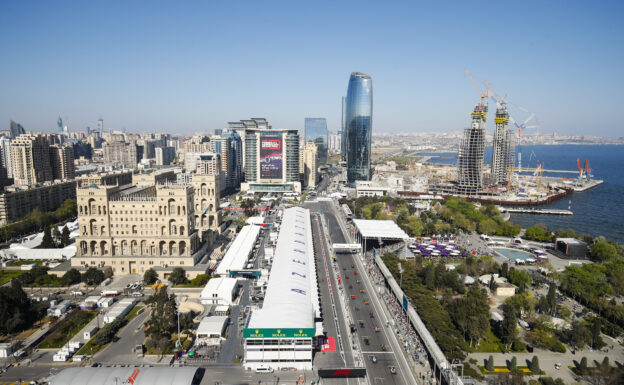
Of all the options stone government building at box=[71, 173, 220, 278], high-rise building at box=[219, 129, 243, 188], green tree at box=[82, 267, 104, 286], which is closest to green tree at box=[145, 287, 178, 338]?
green tree at box=[82, 267, 104, 286]

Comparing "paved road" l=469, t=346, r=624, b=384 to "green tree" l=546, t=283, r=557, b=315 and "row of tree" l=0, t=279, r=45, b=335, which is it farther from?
"row of tree" l=0, t=279, r=45, b=335

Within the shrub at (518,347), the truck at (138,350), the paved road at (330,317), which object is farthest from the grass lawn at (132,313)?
the shrub at (518,347)

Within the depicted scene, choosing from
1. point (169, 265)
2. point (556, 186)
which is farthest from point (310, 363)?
point (556, 186)

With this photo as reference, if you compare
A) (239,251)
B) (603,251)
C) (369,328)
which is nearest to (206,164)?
(239,251)

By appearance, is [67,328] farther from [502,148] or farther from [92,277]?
[502,148]

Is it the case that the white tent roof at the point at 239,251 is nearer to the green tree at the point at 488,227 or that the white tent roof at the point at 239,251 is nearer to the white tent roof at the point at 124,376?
the white tent roof at the point at 124,376

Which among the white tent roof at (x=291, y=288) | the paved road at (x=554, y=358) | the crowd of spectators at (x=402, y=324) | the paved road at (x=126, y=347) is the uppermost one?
the white tent roof at (x=291, y=288)

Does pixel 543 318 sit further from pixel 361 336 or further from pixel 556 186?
pixel 556 186

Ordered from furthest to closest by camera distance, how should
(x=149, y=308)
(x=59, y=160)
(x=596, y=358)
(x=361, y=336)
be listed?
(x=59, y=160)
(x=149, y=308)
(x=361, y=336)
(x=596, y=358)
